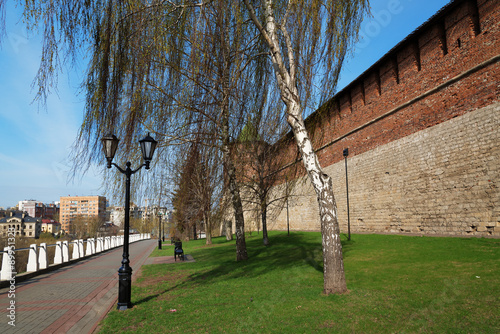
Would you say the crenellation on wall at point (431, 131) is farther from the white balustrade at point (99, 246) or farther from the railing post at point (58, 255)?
the white balustrade at point (99, 246)

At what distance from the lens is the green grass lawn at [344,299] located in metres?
4.30

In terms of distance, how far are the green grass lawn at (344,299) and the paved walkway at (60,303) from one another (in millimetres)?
492

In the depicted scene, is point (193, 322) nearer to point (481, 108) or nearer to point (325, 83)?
point (325, 83)

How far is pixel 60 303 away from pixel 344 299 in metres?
5.72

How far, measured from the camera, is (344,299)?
213 inches

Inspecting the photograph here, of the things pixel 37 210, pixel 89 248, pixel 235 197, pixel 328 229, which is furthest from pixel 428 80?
pixel 37 210

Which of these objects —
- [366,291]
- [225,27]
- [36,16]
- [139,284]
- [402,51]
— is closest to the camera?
[36,16]

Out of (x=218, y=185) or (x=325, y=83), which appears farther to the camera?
(x=218, y=185)

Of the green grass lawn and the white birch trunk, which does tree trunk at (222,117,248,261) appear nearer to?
the green grass lawn

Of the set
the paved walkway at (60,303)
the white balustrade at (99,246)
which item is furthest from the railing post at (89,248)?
the paved walkway at (60,303)

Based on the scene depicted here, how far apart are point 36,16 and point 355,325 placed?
5.65m

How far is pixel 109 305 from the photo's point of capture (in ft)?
20.5

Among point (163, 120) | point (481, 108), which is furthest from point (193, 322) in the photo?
point (481, 108)

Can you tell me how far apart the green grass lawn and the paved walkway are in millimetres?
492
